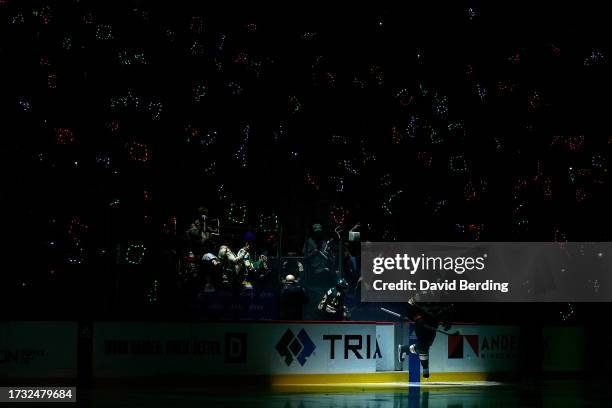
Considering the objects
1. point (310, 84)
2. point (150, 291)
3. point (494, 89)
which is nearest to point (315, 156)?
point (310, 84)

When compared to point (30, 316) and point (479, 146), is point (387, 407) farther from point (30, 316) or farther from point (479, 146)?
point (479, 146)

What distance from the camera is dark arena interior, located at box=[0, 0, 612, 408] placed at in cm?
2169

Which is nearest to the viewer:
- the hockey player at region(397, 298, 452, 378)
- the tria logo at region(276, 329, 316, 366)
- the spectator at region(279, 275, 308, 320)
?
the tria logo at region(276, 329, 316, 366)

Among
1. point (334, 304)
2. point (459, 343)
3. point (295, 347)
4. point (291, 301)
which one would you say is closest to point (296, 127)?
point (334, 304)

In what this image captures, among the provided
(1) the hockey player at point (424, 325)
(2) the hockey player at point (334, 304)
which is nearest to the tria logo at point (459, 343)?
(1) the hockey player at point (424, 325)

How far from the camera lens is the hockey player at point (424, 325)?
2358 cm

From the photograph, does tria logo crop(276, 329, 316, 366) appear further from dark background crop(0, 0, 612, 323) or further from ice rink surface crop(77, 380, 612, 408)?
dark background crop(0, 0, 612, 323)

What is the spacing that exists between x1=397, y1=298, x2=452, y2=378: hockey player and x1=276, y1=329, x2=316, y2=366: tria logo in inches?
90.5

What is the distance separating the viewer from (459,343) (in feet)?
82.2

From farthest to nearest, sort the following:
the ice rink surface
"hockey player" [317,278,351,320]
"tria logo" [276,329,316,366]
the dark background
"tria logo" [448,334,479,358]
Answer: the dark background → "tria logo" [448,334,479,358] → "hockey player" [317,278,351,320] → "tria logo" [276,329,316,366] → the ice rink surface

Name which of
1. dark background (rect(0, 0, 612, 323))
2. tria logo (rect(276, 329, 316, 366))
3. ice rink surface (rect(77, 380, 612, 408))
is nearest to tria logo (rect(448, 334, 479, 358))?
ice rink surface (rect(77, 380, 612, 408))

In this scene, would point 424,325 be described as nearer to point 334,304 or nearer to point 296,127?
point 334,304

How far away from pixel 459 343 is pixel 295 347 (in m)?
4.39

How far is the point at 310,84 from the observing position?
34.0 meters
